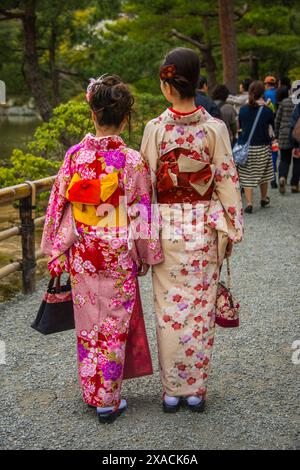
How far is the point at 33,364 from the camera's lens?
13.2 feet

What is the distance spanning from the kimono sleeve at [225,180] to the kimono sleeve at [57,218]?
0.72 m

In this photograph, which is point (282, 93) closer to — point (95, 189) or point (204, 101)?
point (204, 101)

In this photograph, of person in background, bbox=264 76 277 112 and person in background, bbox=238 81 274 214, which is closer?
person in background, bbox=238 81 274 214

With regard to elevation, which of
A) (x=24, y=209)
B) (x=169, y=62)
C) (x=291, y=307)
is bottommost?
(x=291, y=307)

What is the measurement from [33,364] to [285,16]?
56.2 feet

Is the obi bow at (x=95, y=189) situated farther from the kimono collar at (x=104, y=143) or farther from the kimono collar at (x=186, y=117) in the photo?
the kimono collar at (x=186, y=117)

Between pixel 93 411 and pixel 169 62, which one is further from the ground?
pixel 169 62

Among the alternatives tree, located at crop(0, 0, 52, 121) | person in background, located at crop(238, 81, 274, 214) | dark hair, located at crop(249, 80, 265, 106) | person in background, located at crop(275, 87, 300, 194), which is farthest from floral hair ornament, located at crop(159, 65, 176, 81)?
tree, located at crop(0, 0, 52, 121)

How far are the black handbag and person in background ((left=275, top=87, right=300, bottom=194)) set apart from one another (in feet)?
23.5

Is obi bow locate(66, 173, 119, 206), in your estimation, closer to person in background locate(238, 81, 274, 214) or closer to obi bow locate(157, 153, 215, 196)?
obi bow locate(157, 153, 215, 196)

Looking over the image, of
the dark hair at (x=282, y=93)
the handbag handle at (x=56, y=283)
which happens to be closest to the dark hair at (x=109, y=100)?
the handbag handle at (x=56, y=283)

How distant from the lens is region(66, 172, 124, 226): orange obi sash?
10.2 feet
